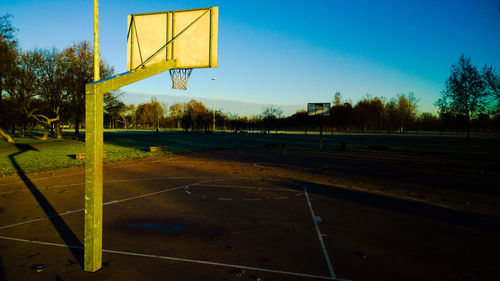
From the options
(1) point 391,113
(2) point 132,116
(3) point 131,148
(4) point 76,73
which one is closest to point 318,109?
(3) point 131,148

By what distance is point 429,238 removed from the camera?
6.50m

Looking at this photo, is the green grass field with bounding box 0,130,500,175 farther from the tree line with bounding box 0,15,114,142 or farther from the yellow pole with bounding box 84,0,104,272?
the yellow pole with bounding box 84,0,104,272

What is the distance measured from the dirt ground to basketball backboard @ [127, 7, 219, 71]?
3997 mm

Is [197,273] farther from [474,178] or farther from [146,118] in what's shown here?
[146,118]

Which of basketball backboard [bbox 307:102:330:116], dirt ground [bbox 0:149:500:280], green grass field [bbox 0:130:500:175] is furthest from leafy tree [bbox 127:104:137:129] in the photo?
dirt ground [bbox 0:149:500:280]

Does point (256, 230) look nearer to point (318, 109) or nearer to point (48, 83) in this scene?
point (318, 109)

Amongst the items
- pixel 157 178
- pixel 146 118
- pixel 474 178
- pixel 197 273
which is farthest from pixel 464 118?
pixel 146 118

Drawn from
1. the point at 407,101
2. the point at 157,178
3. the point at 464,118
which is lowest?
the point at 157,178

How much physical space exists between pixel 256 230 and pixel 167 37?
526cm

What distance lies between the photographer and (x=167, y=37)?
8.02m

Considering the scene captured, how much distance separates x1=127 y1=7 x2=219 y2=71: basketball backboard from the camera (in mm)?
7977

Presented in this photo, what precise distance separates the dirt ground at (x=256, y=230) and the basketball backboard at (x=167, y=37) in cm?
400

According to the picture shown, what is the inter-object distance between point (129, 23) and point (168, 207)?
515cm

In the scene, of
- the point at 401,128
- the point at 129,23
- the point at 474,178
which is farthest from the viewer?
the point at 401,128
